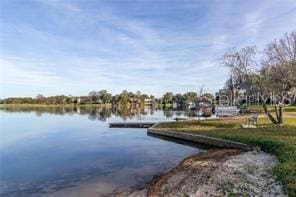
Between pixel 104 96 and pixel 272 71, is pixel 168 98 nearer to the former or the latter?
pixel 104 96

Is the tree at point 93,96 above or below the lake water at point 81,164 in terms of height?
above

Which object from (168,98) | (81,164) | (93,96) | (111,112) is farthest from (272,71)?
(93,96)

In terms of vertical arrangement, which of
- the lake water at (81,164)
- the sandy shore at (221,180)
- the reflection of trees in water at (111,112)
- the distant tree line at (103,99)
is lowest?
the lake water at (81,164)

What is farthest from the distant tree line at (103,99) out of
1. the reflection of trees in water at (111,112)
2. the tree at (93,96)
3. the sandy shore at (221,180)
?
the sandy shore at (221,180)

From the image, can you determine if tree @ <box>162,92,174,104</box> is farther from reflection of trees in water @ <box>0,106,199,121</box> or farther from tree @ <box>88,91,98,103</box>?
reflection of trees in water @ <box>0,106,199,121</box>

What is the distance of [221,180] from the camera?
996cm

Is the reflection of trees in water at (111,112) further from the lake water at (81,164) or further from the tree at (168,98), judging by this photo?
the tree at (168,98)

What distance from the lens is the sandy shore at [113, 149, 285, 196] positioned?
879cm

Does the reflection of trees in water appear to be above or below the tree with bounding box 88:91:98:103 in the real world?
below

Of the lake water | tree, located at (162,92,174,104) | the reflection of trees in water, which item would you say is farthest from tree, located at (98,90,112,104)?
the lake water

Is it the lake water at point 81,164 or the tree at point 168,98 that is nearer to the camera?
the lake water at point 81,164

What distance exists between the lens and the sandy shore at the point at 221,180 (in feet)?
28.8

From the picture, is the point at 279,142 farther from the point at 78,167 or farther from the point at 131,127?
the point at 131,127

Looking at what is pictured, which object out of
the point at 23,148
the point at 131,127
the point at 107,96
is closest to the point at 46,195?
the point at 23,148
